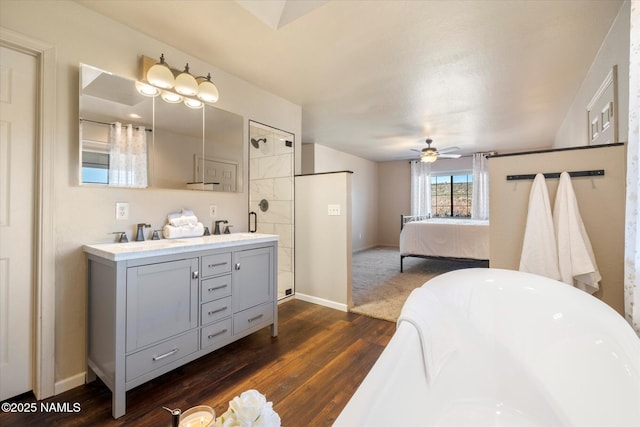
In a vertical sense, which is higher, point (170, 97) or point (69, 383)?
point (170, 97)

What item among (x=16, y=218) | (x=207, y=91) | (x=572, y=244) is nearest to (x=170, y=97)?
(x=207, y=91)

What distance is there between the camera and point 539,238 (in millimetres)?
1899

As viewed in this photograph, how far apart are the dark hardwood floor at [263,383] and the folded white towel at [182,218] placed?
1029 mm

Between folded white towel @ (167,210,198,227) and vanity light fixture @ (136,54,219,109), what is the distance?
0.88 metres

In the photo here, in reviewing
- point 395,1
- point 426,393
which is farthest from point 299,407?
point 395,1

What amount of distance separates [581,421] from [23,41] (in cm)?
332

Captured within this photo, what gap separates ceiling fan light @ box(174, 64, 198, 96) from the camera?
213 cm

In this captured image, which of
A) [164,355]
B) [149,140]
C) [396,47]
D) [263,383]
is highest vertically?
[396,47]

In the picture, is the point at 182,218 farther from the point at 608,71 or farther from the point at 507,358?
the point at 608,71

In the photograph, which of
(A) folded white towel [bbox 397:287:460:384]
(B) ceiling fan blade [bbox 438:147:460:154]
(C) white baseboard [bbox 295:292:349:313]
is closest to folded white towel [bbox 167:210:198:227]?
(C) white baseboard [bbox 295:292:349:313]

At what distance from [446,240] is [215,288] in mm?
3836

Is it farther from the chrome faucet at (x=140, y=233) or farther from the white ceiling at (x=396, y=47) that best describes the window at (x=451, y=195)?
the chrome faucet at (x=140, y=233)

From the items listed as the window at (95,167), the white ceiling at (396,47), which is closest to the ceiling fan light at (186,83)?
the white ceiling at (396,47)

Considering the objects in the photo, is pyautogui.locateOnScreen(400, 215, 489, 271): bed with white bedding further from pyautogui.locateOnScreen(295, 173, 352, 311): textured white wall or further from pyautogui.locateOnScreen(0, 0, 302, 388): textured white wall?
pyautogui.locateOnScreen(0, 0, 302, 388): textured white wall
